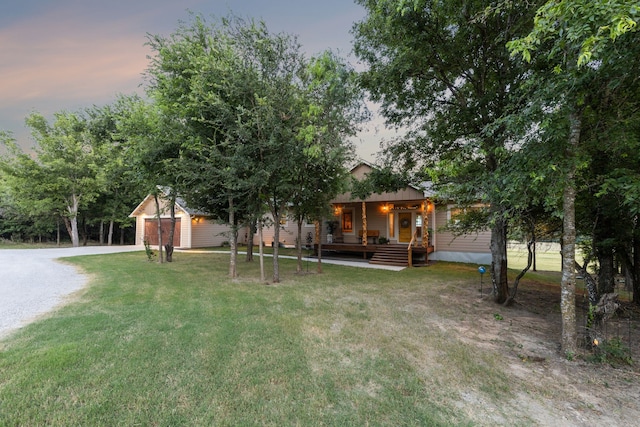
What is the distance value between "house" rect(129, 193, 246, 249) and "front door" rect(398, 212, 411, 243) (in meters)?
11.7

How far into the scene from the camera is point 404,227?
1436 centimetres

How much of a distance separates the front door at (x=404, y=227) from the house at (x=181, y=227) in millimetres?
11690

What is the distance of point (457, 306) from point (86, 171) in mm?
25850

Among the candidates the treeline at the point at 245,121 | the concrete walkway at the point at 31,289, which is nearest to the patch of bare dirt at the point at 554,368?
the treeline at the point at 245,121

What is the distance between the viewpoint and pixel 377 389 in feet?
9.53

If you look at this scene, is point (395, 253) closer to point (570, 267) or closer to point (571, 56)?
point (570, 267)

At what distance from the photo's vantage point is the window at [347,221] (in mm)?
16016

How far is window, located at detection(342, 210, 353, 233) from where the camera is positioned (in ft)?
52.5

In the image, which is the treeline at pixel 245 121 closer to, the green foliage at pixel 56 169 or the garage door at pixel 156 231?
the garage door at pixel 156 231

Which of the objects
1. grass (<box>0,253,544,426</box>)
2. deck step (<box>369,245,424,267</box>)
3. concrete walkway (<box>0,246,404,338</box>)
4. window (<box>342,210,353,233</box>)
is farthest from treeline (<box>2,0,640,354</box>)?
window (<box>342,210,353,233</box>)

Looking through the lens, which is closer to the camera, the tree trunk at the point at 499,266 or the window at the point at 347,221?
the tree trunk at the point at 499,266

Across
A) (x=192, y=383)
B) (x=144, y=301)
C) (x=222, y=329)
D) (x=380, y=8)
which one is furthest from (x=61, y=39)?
(x=192, y=383)

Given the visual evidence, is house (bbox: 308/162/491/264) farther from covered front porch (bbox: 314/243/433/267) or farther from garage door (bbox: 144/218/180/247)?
garage door (bbox: 144/218/180/247)

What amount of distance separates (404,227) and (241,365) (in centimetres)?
1240
